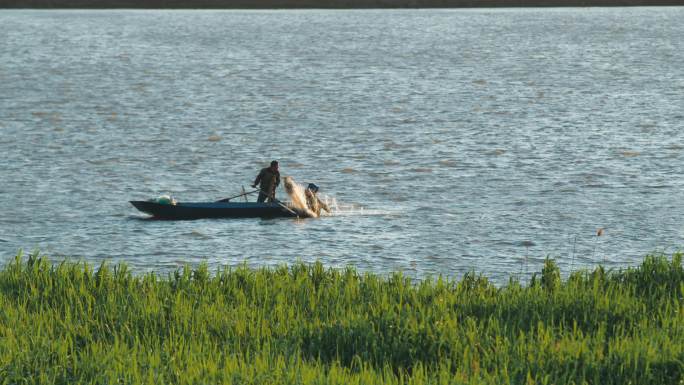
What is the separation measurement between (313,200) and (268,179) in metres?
1.62

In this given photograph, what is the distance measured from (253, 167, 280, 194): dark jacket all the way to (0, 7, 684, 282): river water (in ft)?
4.25

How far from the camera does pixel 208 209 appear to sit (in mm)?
39906

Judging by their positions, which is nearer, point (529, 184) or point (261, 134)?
point (529, 184)

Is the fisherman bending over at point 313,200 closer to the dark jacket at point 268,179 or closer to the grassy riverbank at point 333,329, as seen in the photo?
the dark jacket at point 268,179

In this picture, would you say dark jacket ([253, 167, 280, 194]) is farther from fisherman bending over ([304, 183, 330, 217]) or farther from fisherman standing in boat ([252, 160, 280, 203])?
fisherman bending over ([304, 183, 330, 217])

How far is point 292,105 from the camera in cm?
8131

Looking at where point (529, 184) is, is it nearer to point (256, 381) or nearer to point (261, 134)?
point (261, 134)

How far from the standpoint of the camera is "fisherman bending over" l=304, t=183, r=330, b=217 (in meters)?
41.2

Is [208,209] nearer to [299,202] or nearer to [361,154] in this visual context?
[299,202]

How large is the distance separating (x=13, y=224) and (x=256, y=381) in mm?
24133

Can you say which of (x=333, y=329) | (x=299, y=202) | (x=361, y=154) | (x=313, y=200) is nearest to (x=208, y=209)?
(x=299, y=202)

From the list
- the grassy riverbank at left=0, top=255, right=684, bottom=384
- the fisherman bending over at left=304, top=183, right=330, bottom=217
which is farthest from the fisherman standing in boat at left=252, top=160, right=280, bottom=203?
the grassy riverbank at left=0, top=255, right=684, bottom=384

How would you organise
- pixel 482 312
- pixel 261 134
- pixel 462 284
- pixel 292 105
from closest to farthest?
pixel 482 312, pixel 462 284, pixel 261 134, pixel 292 105

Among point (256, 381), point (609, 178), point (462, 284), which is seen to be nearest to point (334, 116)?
point (609, 178)
